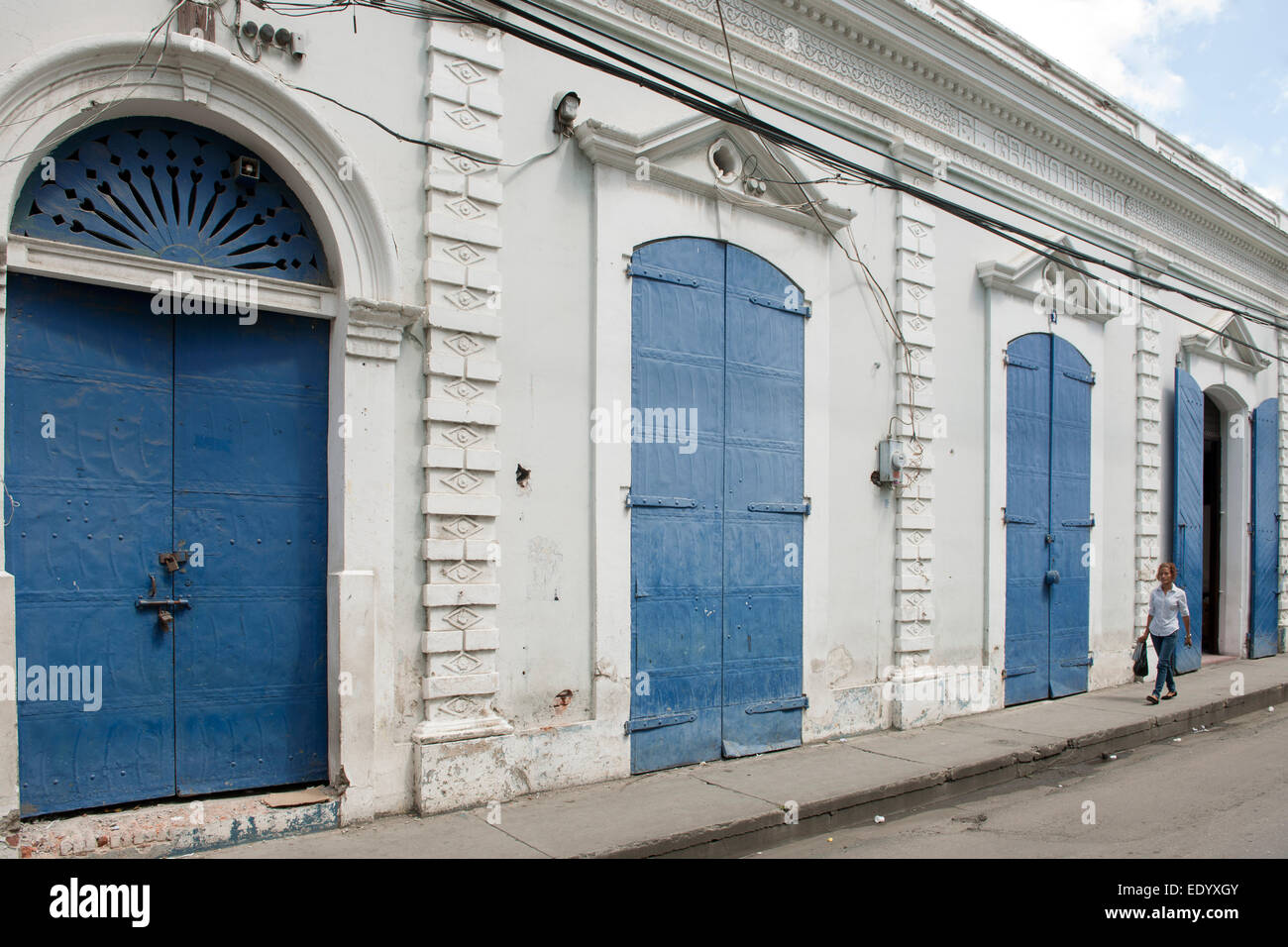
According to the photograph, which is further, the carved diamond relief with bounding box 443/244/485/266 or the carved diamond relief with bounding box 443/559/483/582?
the carved diamond relief with bounding box 443/244/485/266

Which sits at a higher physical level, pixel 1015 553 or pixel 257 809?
pixel 1015 553

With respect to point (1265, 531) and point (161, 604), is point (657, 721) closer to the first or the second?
point (161, 604)

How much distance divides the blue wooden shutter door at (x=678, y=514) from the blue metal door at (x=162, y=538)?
244cm

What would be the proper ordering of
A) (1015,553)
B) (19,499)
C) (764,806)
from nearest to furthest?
1. (19,499)
2. (764,806)
3. (1015,553)

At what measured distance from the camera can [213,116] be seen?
18.4 ft

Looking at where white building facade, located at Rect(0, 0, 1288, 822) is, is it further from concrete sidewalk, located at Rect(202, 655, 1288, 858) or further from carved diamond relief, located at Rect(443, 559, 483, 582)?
concrete sidewalk, located at Rect(202, 655, 1288, 858)

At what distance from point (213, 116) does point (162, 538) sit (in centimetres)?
256

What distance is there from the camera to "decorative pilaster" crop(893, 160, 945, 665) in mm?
9211

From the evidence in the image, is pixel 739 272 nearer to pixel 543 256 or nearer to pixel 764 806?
pixel 543 256

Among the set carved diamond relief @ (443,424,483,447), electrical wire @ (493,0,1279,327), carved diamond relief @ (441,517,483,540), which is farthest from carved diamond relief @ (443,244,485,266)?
carved diamond relief @ (441,517,483,540)

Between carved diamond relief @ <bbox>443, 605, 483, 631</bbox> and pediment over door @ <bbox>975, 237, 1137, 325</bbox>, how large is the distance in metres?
7.01
